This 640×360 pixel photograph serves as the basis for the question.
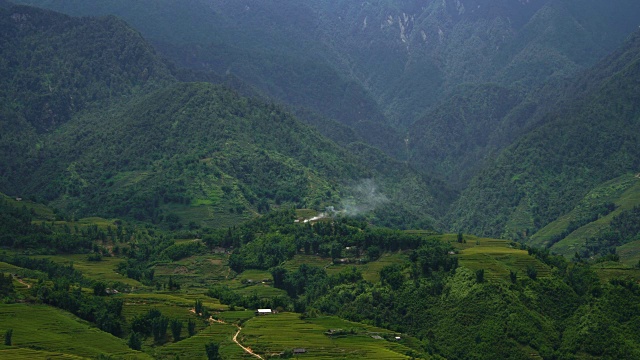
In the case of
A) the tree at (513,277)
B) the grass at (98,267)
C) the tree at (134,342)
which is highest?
the tree at (513,277)

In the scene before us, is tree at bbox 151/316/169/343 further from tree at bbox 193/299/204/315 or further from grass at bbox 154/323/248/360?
tree at bbox 193/299/204/315

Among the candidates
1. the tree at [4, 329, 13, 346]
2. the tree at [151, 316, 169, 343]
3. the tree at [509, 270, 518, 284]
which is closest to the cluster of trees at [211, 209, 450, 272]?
the tree at [509, 270, 518, 284]

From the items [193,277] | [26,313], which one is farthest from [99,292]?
[193,277]

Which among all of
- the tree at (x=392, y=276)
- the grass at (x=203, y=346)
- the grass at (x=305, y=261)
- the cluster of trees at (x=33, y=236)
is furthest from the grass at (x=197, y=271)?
the grass at (x=203, y=346)

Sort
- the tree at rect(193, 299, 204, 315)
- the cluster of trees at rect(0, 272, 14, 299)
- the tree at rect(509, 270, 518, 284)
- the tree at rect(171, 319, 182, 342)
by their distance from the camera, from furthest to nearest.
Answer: the tree at rect(509, 270, 518, 284), the tree at rect(193, 299, 204, 315), the cluster of trees at rect(0, 272, 14, 299), the tree at rect(171, 319, 182, 342)

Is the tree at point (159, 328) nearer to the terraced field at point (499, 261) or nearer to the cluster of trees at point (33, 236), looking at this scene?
the terraced field at point (499, 261)

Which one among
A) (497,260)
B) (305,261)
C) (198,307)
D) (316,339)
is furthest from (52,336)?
(497,260)
